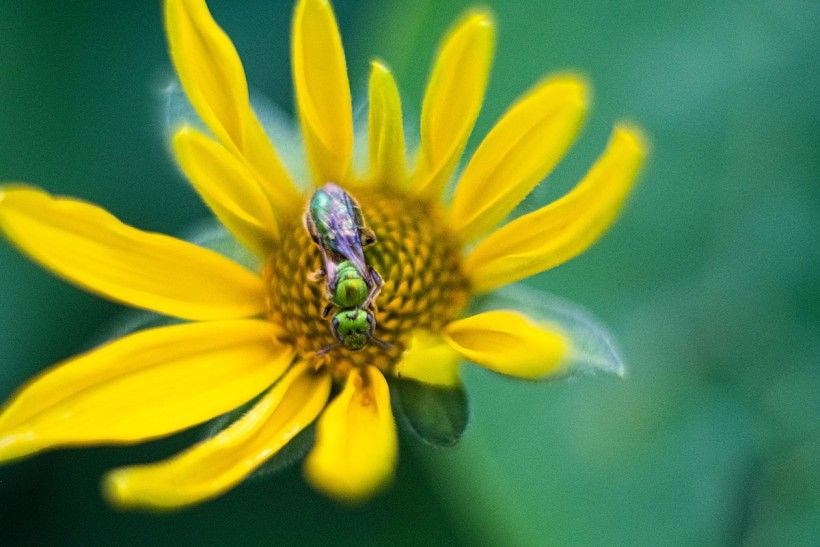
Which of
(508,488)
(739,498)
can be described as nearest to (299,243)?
(508,488)

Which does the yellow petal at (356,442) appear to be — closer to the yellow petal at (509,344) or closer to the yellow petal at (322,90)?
the yellow petal at (509,344)

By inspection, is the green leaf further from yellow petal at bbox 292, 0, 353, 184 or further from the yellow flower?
yellow petal at bbox 292, 0, 353, 184

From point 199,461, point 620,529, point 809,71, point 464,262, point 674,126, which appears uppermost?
point 809,71

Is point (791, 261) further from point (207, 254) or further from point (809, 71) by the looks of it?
point (207, 254)

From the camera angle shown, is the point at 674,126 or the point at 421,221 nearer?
the point at 421,221

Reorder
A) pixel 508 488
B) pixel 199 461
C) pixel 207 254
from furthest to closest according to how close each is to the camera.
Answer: pixel 508 488 → pixel 207 254 → pixel 199 461

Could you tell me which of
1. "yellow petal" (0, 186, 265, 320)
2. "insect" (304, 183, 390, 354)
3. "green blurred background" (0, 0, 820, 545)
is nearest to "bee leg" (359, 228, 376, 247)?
"insect" (304, 183, 390, 354)

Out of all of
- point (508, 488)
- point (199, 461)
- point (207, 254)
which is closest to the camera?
point (199, 461)

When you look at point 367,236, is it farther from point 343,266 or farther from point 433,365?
point 433,365
